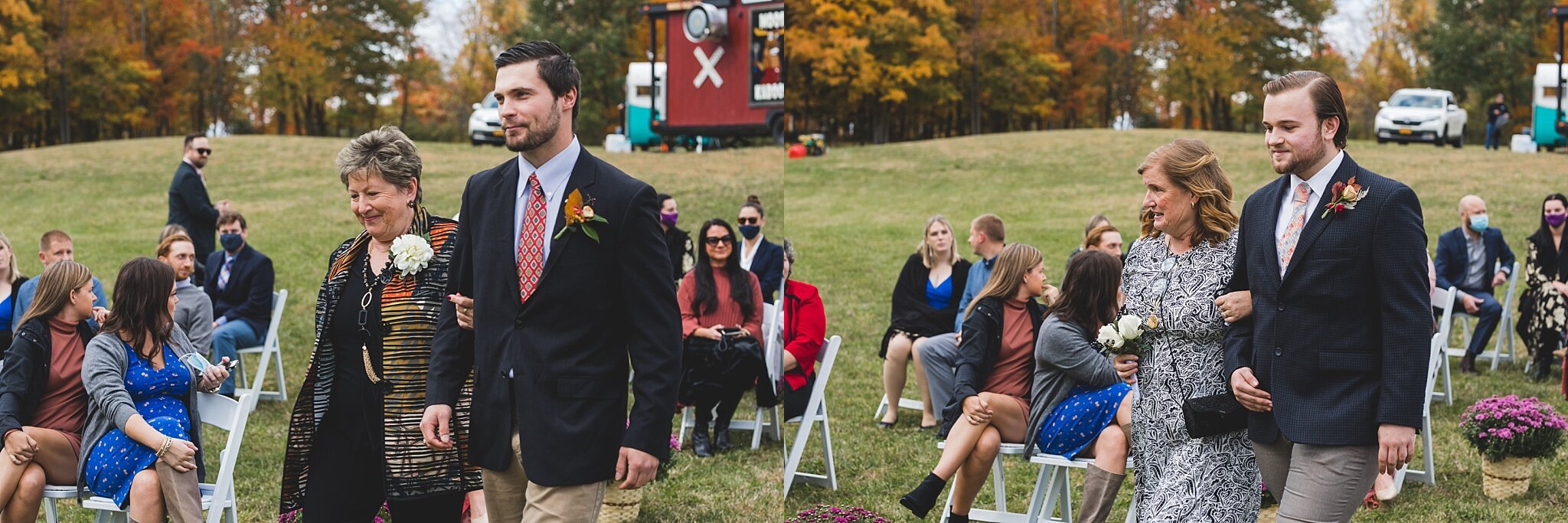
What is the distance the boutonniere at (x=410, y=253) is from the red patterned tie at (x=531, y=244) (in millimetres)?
707

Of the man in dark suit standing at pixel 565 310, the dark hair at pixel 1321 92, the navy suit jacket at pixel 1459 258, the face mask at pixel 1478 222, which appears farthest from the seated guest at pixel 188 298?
the face mask at pixel 1478 222

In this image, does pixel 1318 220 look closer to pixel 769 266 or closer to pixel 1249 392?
pixel 1249 392

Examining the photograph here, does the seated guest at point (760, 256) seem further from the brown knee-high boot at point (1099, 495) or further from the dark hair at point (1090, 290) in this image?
the brown knee-high boot at point (1099, 495)

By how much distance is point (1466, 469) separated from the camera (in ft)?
22.8

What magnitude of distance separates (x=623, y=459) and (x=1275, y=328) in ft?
5.17

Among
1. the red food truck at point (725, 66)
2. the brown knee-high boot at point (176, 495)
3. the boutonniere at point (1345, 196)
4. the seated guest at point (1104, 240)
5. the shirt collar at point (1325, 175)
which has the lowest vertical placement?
the brown knee-high boot at point (176, 495)

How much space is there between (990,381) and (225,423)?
303cm

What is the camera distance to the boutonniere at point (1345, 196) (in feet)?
10.1

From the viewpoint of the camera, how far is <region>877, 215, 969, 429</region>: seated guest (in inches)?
335

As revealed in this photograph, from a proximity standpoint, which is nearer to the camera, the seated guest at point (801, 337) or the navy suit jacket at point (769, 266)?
the seated guest at point (801, 337)

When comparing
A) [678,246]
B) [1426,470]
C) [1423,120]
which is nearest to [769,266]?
[678,246]

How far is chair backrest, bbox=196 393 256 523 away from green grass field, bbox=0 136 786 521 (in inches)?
44.6

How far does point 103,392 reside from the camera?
15.7 feet

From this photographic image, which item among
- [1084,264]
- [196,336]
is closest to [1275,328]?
[1084,264]
